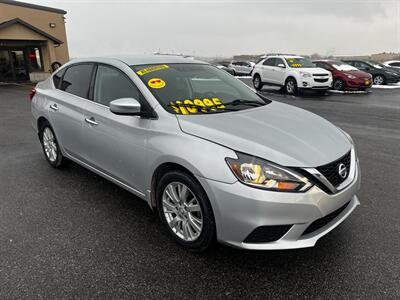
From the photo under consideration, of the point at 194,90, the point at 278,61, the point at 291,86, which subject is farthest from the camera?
the point at 278,61

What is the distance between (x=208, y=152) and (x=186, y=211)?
0.59 meters

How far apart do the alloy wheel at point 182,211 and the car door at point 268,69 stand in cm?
1390

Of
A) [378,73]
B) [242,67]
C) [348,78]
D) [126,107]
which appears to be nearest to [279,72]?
[348,78]

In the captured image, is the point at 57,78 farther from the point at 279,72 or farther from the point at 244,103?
the point at 279,72

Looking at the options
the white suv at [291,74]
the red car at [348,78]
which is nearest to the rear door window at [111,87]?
the white suv at [291,74]

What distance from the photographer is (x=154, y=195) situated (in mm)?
3002

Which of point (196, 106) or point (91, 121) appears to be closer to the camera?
point (196, 106)

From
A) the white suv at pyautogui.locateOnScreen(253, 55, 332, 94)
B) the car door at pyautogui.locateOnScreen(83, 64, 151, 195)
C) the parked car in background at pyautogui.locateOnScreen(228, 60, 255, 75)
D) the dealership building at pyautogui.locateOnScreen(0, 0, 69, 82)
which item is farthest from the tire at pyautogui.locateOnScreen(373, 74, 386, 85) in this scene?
the dealership building at pyautogui.locateOnScreen(0, 0, 69, 82)

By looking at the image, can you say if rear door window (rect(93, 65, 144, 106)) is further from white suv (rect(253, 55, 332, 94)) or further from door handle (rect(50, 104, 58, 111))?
white suv (rect(253, 55, 332, 94))

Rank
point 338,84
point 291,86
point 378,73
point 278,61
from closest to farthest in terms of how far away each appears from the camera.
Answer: point 291,86 < point 278,61 < point 338,84 < point 378,73

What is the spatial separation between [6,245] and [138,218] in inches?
47.4

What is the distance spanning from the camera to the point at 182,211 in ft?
9.00

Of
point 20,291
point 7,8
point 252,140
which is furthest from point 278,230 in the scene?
point 7,8

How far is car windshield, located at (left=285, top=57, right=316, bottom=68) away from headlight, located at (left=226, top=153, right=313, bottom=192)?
1359cm
